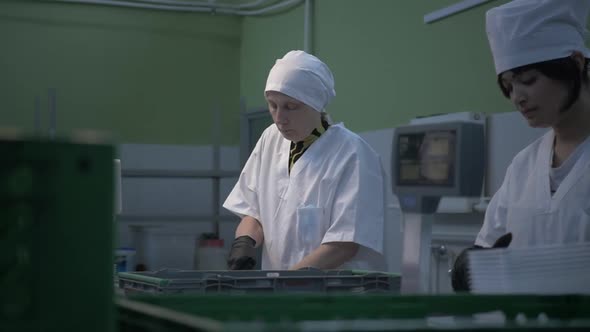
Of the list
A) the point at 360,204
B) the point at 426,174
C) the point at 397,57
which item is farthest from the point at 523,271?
the point at 397,57

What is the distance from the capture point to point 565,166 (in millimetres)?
1567

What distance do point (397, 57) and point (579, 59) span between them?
1.98m

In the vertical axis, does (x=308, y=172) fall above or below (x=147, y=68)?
below

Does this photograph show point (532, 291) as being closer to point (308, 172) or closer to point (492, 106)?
point (308, 172)

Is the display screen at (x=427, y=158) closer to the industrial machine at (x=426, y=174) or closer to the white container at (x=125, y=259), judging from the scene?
the industrial machine at (x=426, y=174)

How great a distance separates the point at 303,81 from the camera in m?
2.19

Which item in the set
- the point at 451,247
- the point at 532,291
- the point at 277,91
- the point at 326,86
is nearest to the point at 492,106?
the point at 451,247

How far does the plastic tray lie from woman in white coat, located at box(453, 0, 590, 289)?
37cm

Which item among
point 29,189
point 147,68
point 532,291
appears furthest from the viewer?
point 147,68

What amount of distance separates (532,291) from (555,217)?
0.76 meters

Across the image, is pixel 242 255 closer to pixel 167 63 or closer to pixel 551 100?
pixel 551 100

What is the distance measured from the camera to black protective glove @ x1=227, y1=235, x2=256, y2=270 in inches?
76.8

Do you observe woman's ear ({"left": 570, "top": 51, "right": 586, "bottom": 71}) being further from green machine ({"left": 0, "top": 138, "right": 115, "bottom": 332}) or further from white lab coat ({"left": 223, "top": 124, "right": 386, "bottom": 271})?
green machine ({"left": 0, "top": 138, "right": 115, "bottom": 332})

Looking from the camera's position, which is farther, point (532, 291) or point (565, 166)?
point (565, 166)
